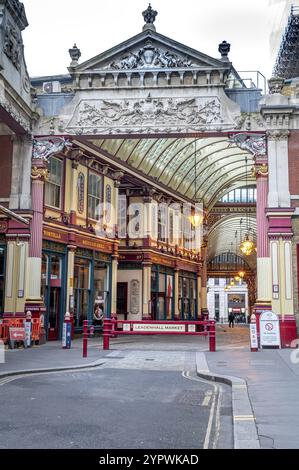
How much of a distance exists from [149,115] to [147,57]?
2159mm

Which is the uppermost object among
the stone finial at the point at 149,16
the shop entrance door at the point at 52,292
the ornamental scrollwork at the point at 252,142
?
the stone finial at the point at 149,16

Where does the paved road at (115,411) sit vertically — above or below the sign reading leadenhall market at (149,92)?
below

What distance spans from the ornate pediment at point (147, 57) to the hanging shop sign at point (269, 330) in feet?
30.0

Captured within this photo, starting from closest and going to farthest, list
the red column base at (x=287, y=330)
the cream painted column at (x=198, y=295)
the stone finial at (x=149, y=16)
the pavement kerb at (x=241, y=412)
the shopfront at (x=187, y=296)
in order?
the pavement kerb at (x=241, y=412)
the red column base at (x=287, y=330)
the stone finial at (x=149, y=16)
the shopfront at (x=187, y=296)
the cream painted column at (x=198, y=295)

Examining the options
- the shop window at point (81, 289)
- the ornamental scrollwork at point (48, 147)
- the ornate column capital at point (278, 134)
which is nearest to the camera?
the ornate column capital at point (278, 134)

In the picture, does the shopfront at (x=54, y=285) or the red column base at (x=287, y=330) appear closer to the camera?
the red column base at (x=287, y=330)

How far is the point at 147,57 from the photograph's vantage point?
→ 68.7 ft

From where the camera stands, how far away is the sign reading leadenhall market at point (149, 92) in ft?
67.7

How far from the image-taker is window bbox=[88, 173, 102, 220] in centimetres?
2625

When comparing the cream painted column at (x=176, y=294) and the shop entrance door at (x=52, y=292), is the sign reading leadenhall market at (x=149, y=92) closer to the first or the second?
the shop entrance door at (x=52, y=292)

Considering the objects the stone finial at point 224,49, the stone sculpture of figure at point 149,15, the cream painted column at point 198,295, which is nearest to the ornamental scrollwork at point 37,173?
the stone sculpture of figure at point 149,15

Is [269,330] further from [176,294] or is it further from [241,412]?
[176,294]

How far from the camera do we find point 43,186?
2142cm
